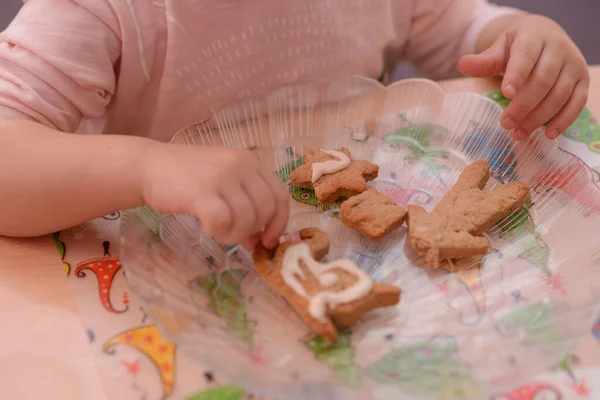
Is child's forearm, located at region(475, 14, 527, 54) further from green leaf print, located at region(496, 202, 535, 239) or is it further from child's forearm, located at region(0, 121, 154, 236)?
child's forearm, located at region(0, 121, 154, 236)

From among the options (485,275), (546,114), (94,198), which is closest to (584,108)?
(546,114)

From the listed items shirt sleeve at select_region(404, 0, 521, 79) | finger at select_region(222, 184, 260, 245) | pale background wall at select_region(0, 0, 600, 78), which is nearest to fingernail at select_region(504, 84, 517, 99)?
shirt sleeve at select_region(404, 0, 521, 79)

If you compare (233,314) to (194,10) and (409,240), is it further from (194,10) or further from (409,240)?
(194,10)

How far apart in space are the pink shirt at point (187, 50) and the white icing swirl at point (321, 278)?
12.0 inches

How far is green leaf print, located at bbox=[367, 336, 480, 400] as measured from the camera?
0.44 m

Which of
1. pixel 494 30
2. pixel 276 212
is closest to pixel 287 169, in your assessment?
pixel 276 212

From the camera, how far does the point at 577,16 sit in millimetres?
1791

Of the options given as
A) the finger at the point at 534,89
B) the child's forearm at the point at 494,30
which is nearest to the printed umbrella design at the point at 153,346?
the finger at the point at 534,89

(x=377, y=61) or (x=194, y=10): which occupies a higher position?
(x=194, y=10)

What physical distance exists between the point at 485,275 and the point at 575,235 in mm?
109

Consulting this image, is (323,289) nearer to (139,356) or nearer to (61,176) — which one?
(139,356)

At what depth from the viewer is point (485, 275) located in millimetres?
556

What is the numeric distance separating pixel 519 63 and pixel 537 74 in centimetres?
3

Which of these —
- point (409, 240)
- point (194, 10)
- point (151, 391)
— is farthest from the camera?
point (194, 10)
